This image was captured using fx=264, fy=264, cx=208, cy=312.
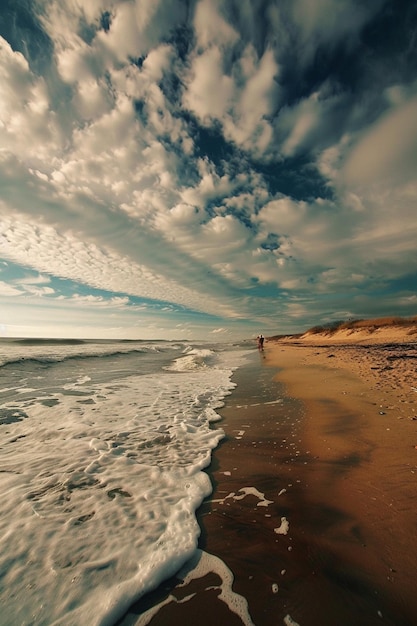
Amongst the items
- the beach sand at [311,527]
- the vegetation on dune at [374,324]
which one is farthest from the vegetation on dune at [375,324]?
the beach sand at [311,527]

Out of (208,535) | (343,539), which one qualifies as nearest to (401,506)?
(343,539)

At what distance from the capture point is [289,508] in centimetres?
362

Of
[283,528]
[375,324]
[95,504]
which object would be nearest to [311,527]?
[283,528]

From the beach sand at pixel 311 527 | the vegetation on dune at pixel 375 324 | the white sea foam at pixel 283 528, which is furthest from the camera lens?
the vegetation on dune at pixel 375 324

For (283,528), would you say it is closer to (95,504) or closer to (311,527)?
(311,527)

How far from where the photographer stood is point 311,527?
325cm

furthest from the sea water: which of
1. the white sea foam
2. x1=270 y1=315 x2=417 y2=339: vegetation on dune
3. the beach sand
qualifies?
x1=270 y1=315 x2=417 y2=339: vegetation on dune

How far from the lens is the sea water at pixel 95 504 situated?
8.62 feet

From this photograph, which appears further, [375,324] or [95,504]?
[375,324]

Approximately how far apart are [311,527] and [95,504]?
308 centimetres

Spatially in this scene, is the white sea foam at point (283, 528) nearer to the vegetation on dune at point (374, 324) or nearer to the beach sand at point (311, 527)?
the beach sand at point (311, 527)

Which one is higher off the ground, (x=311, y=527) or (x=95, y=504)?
(x=311, y=527)

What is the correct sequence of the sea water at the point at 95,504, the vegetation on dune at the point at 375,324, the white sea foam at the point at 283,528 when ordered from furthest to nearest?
1. the vegetation on dune at the point at 375,324
2. the white sea foam at the point at 283,528
3. the sea water at the point at 95,504

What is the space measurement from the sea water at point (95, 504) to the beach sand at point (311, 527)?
33cm
